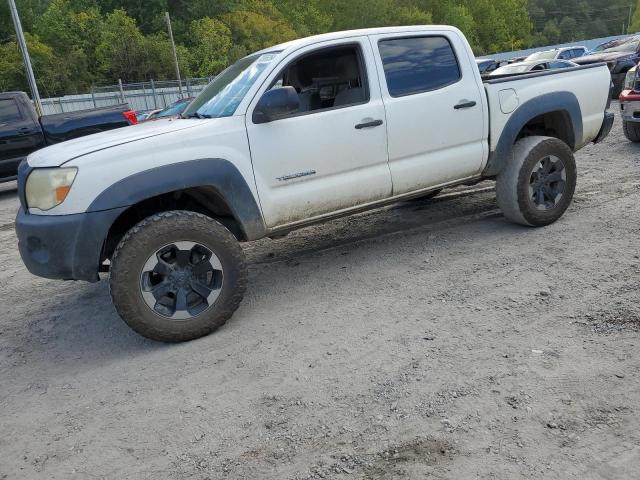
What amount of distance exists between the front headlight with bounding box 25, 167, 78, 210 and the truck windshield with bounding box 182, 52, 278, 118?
116 centimetres

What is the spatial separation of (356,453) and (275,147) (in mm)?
2261

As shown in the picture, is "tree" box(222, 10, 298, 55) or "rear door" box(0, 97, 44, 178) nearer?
"rear door" box(0, 97, 44, 178)

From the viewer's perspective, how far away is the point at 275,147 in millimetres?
4023

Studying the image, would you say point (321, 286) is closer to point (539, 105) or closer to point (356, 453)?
point (356, 453)

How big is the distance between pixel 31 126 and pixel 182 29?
4997 cm

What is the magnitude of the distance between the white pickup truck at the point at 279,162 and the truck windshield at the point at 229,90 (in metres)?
0.02

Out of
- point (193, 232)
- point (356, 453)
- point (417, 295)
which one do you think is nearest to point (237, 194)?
point (193, 232)

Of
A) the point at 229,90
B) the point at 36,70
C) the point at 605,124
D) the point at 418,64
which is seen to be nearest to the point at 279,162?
the point at 229,90

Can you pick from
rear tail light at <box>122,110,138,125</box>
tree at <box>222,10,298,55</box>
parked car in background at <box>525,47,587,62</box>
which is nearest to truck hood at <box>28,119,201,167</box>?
rear tail light at <box>122,110,138,125</box>

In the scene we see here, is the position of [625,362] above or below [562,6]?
below

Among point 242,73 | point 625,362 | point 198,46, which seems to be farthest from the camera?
point 198,46

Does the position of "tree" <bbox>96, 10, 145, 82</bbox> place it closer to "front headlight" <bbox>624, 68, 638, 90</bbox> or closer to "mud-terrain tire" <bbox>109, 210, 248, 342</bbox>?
"front headlight" <bbox>624, 68, 638, 90</bbox>

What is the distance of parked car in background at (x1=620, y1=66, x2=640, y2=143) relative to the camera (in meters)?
8.51

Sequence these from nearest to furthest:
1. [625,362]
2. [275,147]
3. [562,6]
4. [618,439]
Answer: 1. [618,439]
2. [625,362]
3. [275,147]
4. [562,6]
